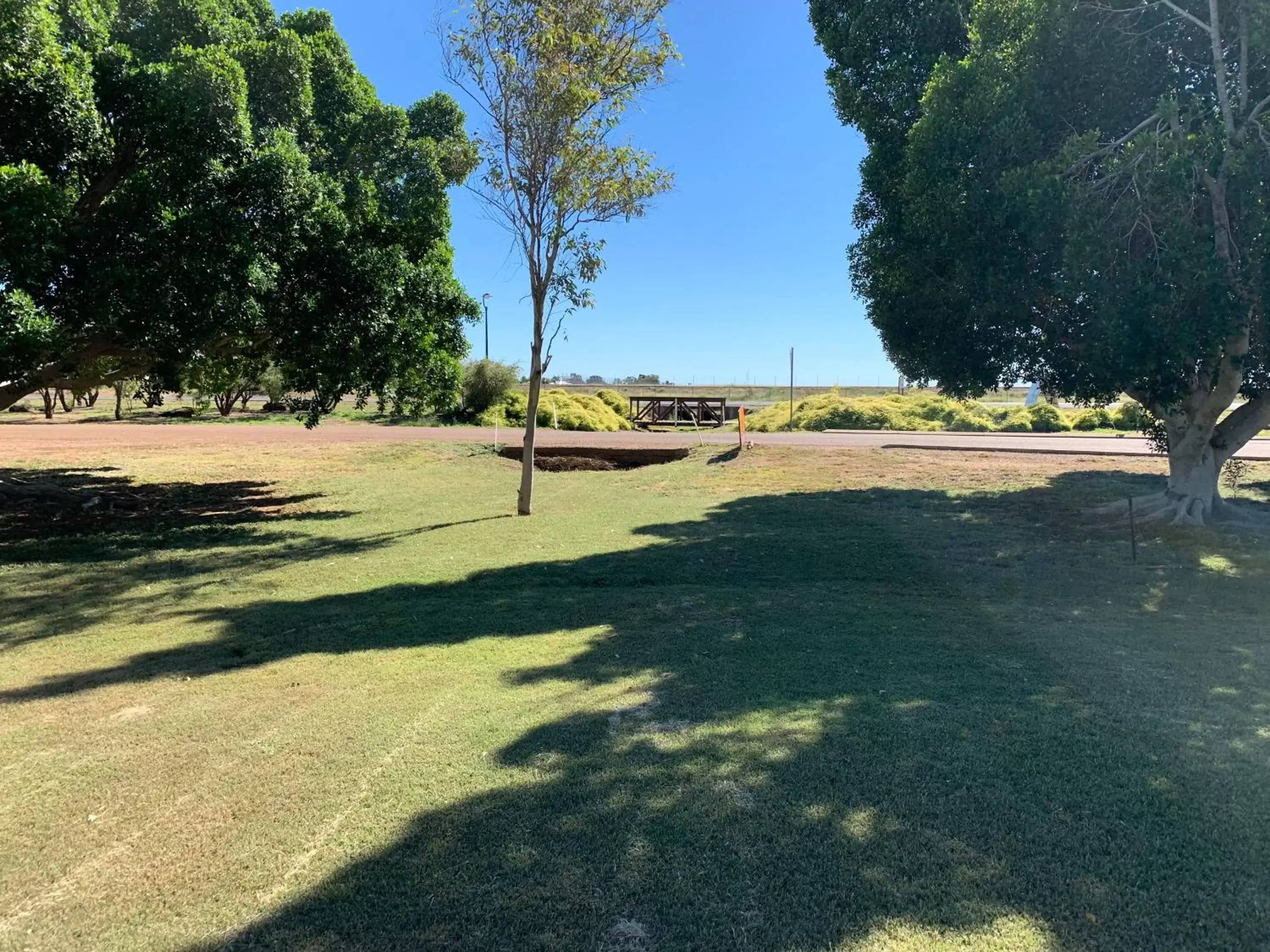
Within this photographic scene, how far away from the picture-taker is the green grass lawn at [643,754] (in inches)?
97.9

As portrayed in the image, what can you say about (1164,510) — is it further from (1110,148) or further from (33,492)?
(33,492)

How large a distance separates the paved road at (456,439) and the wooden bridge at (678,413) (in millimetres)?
7818

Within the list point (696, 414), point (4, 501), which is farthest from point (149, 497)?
point (696, 414)

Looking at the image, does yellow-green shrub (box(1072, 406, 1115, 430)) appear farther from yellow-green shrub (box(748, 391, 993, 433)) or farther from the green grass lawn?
the green grass lawn

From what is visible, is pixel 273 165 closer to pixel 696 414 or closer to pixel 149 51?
pixel 149 51

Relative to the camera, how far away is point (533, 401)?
12875mm

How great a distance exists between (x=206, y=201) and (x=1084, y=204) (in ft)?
33.9

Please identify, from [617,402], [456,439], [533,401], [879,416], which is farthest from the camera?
[617,402]

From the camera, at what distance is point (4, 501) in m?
12.9

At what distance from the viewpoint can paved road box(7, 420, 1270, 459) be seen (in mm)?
22188

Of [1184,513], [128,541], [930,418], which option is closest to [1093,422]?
[930,418]

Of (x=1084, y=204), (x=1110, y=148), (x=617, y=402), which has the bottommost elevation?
(x=617, y=402)

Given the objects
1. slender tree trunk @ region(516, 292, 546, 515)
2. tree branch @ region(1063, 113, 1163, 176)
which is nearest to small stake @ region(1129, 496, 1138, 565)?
tree branch @ region(1063, 113, 1163, 176)

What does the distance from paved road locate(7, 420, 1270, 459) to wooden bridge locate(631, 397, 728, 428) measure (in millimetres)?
7818
